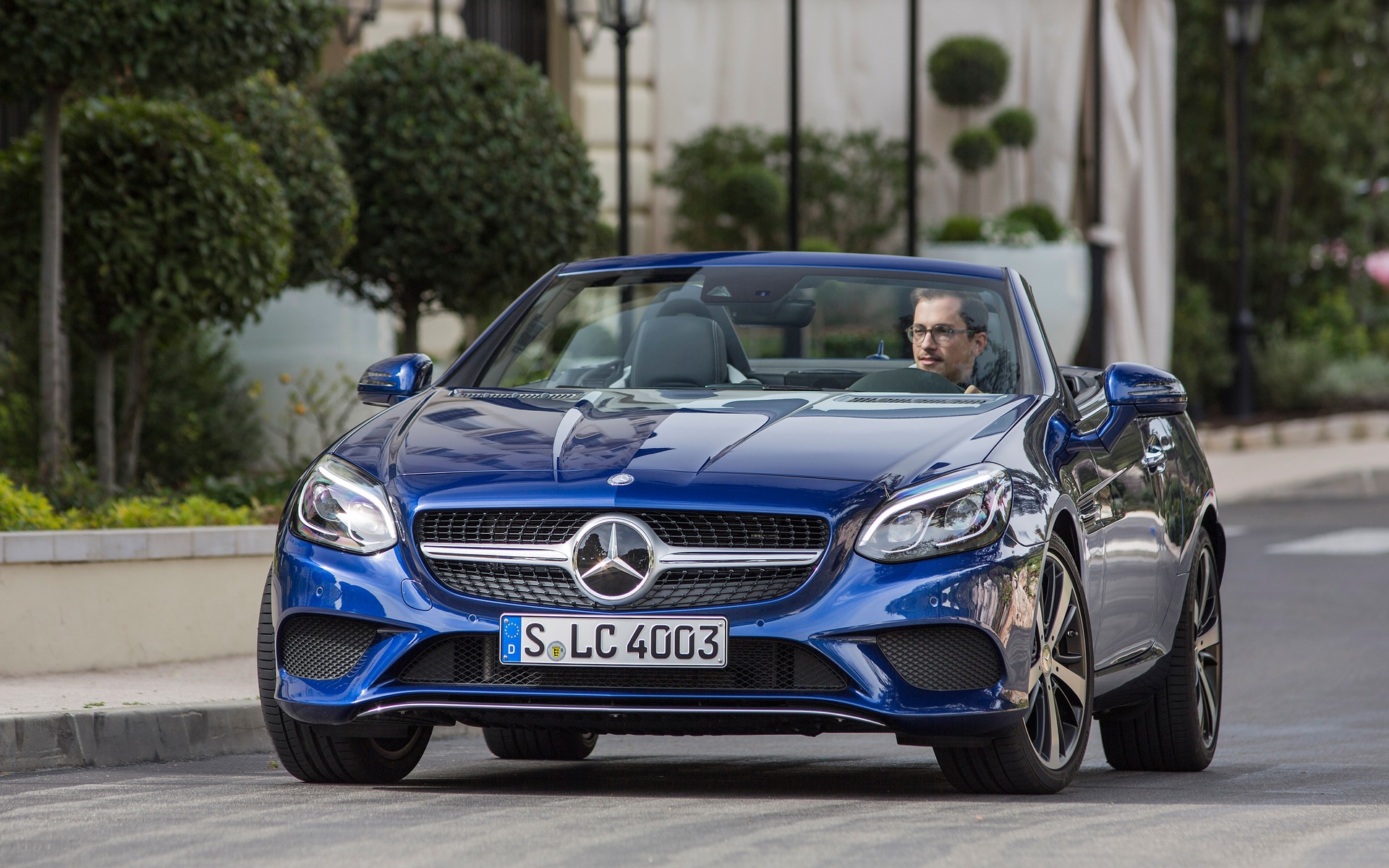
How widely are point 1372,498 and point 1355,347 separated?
720 cm

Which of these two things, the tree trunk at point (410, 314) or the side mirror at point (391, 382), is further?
the tree trunk at point (410, 314)

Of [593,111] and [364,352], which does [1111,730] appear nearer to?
[364,352]

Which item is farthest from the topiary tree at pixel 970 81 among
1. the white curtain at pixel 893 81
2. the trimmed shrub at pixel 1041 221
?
the trimmed shrub at pixel 1041 221

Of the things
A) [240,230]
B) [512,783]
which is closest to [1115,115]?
[240,230]

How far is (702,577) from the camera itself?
5.33m

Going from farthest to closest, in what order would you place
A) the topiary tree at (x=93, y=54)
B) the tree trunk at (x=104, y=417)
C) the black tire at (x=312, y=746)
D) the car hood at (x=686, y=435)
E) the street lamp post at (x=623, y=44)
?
1. the street lamp post at (x=623, y=44)
2. the tree trunk at (x=104, y=417)
3. the topiary tree at (x=93, y=54)
4. the black tire at (x=312, y=746)
5. the car hood at (x=686, y=435)

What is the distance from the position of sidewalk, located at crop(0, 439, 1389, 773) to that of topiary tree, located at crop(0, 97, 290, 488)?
2.17 m

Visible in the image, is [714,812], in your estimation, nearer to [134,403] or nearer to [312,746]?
[312,746]

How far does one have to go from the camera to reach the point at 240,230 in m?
10.8

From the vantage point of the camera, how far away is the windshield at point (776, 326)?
6508 millimetres

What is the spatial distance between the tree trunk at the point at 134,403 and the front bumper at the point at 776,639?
6.46 meters

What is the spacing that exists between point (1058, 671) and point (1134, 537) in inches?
35.9

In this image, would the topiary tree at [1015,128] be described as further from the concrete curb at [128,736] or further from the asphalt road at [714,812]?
the concrete curb at [128,736]

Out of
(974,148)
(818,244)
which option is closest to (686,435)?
(818,244)
